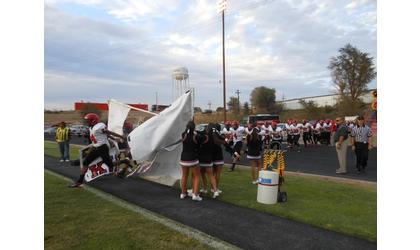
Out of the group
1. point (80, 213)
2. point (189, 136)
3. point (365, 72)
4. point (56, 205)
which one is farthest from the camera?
point (365, 72)

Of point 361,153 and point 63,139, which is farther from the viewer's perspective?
point 63,139

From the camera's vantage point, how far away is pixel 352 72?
59.5 m

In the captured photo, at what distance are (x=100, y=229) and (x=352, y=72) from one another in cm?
5980

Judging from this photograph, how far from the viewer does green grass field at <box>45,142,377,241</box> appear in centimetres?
612

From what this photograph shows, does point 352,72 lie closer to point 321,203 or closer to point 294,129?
point 294,129

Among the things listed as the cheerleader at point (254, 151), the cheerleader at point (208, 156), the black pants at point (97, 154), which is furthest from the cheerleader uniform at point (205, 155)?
the black pants at point (97, 154)

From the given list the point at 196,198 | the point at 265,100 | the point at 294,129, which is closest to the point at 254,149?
the point at 196,198

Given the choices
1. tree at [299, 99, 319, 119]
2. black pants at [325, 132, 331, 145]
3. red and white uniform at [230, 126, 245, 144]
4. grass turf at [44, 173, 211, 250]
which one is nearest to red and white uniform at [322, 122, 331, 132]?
black pants at [325, 132, 331, 145]

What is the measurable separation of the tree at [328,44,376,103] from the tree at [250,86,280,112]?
14489 millimetres

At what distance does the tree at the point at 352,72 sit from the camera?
5869 cm

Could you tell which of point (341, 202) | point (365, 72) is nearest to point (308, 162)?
point (341, 202)

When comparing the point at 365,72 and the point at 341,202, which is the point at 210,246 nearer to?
the point at 341,202

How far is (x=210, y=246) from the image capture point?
5.07 m

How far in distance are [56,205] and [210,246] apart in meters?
3.83
